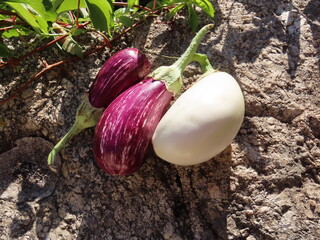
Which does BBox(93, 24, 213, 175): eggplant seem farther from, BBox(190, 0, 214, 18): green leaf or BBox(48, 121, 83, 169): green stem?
BBox(190, 0, 214, 18): green leaf

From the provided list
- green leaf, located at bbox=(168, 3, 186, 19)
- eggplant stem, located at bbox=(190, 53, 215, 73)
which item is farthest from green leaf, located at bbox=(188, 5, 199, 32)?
eggplant stem, located at bbox=(190, 53, 215, 73)

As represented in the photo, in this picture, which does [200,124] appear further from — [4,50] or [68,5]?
[4,50]

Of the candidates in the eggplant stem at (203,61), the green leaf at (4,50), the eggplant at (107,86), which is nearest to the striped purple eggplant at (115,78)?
the eggplant at (107,86)

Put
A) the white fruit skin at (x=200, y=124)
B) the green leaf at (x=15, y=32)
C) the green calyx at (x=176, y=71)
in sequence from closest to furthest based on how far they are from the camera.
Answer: the white fruit skin at (x=200, y=124) < the green calyx at (x=176, y=71) < the green leaf at (x=15, y=32)

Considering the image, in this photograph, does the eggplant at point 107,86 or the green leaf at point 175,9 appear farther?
the green leaf at point 175,9

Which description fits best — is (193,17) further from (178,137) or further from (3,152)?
(3,152)

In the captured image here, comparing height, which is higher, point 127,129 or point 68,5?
point 68,5

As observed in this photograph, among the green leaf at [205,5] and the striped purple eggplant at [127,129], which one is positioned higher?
the green leaf at [205,5]

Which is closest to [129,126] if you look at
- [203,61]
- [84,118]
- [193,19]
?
[84,118]

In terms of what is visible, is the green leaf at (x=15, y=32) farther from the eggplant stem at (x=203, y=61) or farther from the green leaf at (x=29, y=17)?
the eggplant stem at (x=203, y=61)
